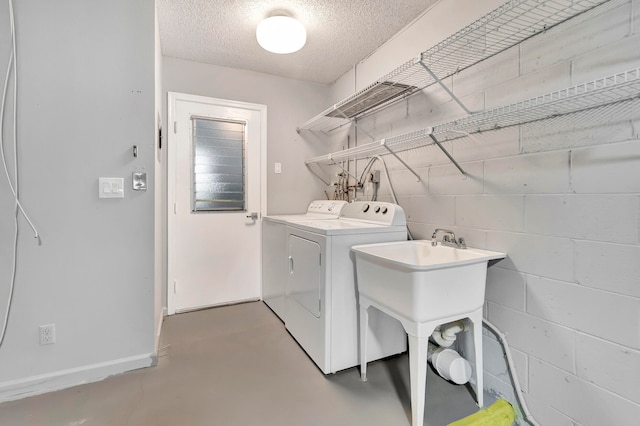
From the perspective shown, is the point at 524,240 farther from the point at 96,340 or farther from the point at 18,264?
the point at 18,264

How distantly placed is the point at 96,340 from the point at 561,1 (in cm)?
302

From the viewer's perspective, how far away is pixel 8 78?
5.24 ft

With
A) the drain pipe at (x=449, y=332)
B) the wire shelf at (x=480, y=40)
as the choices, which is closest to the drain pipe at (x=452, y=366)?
the drain pipe at (x=449, y=332)

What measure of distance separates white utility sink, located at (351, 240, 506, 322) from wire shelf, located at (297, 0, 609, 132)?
968 mm

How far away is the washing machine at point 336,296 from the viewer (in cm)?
181

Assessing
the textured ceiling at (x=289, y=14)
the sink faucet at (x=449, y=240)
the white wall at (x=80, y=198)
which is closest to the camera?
the white wall at (x=80, y=198)

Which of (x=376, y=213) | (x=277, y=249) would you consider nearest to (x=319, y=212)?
(x=277, y=249)

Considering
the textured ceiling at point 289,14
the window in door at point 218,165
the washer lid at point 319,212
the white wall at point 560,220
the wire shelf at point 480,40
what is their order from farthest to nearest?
the window in door at point 218,165 < the washer lid at point 319,212 < the textured ceiling at point 289,14 < the wire shelf at point 480,40 < the white wall at point 560,220

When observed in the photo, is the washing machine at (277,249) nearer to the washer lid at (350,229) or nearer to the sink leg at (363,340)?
the washer lid at (350,229)

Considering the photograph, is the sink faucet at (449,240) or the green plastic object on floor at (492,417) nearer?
the green plastic object on floor at (492,417)

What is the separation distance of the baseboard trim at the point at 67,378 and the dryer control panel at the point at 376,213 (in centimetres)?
176

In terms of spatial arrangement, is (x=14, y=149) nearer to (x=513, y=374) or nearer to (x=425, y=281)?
(x=425, y=281)

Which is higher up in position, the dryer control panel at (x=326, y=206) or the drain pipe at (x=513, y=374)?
the dryer control panel at (x=326, y=206)

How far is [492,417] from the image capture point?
1444mm
